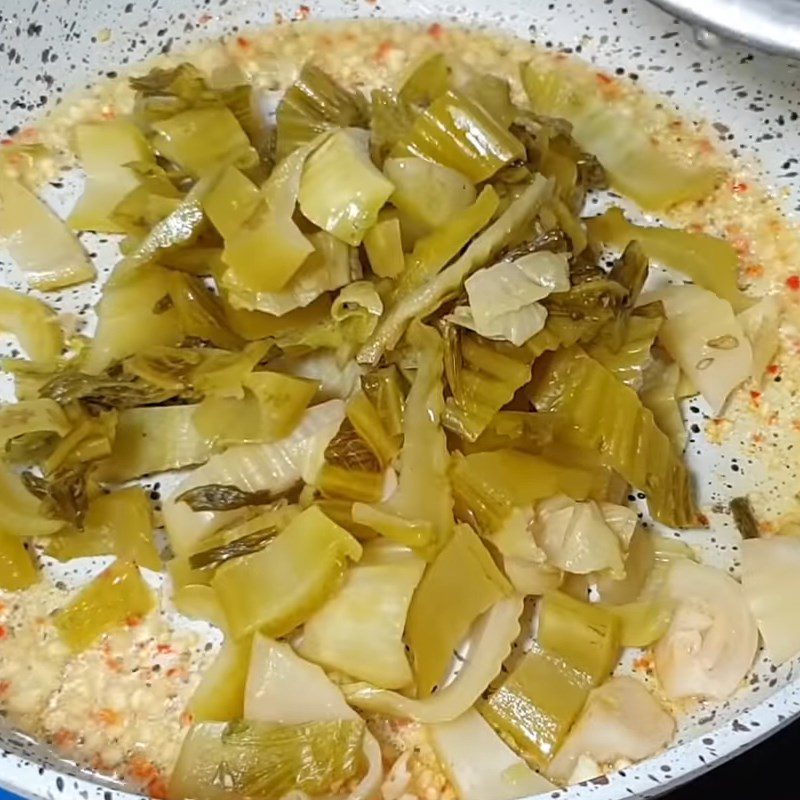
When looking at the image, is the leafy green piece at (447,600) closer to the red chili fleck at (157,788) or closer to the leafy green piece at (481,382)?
the leafy green piece at (481,382)

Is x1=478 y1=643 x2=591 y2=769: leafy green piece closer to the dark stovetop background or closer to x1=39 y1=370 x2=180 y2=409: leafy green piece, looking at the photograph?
the dark stovetop background

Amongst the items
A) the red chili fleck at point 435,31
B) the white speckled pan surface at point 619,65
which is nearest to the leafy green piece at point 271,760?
the white speckled pan surface at point 619,65

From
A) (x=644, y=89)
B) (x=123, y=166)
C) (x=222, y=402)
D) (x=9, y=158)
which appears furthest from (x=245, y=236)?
(x=644, y=89)

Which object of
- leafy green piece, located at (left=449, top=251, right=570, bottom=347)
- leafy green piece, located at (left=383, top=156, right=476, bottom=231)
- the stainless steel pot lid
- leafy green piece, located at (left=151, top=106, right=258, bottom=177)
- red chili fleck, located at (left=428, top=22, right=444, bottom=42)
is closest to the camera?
the stainless steel pot lid

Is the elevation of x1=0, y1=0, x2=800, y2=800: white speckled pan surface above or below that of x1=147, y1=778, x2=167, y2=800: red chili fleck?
above

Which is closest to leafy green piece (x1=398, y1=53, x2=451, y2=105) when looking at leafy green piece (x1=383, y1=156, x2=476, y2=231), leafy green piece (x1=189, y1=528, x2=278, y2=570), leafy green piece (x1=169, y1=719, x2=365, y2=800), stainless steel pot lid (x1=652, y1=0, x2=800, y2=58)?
leafy green piece (x1=383, y1=156, x2=476, y2=231)

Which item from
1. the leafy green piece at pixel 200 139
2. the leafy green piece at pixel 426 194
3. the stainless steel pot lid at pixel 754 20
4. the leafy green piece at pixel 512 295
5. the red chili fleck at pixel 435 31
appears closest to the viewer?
the stainless steel pot lid at pixel 754 20

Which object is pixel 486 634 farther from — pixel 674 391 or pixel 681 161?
pixel 681 161
